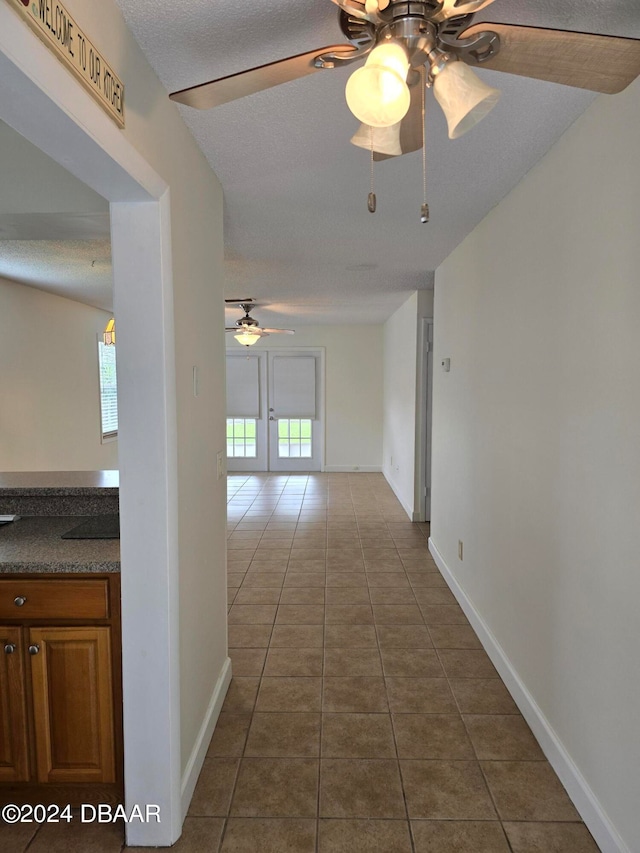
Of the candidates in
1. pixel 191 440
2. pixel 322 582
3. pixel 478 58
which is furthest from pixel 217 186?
pixel 322 582

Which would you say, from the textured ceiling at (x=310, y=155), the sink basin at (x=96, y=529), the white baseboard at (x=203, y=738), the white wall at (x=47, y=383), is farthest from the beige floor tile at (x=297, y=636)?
the white wall at (x=47, y=383)

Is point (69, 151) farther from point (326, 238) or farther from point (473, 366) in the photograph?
point (473, 366)

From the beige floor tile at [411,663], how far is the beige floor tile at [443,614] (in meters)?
0.37

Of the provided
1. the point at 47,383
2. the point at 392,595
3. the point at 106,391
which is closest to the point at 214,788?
the point at 392,595

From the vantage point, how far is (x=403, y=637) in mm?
3133

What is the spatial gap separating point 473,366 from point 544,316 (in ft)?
3.45

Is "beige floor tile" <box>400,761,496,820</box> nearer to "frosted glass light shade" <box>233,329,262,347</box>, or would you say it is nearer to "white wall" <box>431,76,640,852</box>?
"white wall" <box>431,76,640,852</box>

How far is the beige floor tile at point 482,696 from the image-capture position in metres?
2.44

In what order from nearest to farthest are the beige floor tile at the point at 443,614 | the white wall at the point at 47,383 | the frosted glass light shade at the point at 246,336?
the beige floor tile at the point at 443,614 < the white wall at the point at 47,383 < the frosted glass light shade at the point at 246,336

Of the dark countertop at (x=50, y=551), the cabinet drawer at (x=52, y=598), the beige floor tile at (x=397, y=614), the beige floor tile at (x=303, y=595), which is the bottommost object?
the beige floor tile at (x=397, y=614)

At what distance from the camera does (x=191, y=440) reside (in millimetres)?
1940

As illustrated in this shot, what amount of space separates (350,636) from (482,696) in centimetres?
85

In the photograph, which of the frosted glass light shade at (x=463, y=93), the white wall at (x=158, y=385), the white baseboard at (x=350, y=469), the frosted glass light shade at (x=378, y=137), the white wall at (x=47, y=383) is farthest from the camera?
the white baseboard at (x=350, y=469)

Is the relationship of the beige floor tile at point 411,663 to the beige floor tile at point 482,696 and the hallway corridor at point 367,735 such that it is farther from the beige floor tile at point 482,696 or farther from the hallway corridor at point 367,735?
the beige floor tile at point 482,696
